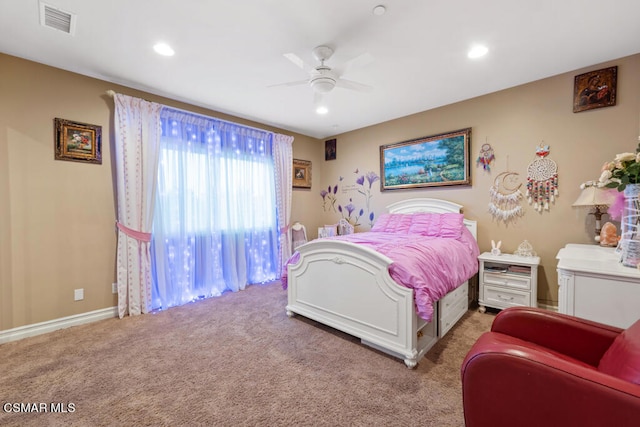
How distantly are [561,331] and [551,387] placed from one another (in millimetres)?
601

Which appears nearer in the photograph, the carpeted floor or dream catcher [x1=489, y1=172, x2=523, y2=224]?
the carpeted floor

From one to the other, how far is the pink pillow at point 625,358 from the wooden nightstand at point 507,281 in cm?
182

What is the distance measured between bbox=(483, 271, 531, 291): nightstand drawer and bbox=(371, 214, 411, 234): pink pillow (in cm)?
104

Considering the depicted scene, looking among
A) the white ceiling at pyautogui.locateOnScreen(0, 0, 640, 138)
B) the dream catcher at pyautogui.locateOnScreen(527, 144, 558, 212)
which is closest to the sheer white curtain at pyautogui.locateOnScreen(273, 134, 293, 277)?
the white ceiling at pyautogui.locateOnScreen(0, 0, 640, 138)

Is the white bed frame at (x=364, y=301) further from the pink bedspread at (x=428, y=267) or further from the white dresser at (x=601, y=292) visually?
the white dresser at (x=601, y=292)

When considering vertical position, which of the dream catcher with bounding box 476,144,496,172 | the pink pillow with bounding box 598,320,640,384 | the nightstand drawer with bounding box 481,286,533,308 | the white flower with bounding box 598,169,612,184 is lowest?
the nightstand drawer with bounding box 481,286,533,308

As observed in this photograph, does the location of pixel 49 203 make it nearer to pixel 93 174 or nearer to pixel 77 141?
pixel 93 174

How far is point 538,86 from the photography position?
287 cm

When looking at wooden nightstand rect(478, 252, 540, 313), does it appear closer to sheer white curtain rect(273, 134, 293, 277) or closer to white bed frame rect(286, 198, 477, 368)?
white bed frame rect(286, 198, 477, 368)

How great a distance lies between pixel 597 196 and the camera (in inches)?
89.8

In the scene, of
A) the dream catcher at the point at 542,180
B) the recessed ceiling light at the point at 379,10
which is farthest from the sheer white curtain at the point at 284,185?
the dream catcher at the point at 542,180

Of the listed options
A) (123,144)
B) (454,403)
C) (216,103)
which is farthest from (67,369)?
(216,103)

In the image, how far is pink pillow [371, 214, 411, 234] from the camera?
355 cm

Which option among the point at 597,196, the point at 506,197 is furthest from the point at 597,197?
the point at 506,197
